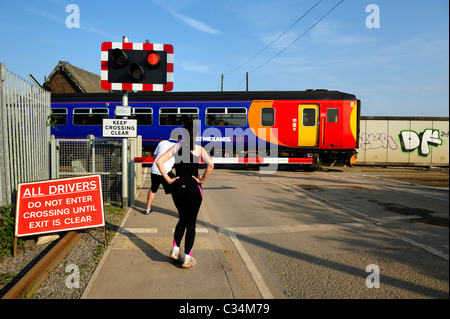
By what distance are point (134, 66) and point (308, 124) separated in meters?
10.4

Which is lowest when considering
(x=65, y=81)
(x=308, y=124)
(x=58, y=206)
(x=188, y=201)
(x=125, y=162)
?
(x=58, y=206)

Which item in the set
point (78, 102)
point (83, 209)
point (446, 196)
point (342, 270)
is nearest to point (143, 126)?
point (78, 102)

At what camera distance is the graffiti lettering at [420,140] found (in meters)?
19.9

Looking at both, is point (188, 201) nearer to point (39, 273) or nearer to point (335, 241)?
point (39, 273)

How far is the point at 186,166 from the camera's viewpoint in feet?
13.3

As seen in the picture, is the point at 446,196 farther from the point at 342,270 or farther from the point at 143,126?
the point at 143,126

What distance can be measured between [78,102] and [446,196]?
16984mm

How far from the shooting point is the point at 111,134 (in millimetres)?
6656

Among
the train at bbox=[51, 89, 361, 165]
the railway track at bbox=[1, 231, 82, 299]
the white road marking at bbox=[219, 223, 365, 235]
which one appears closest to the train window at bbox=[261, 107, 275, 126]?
the train at bbox=[51, 89, 361, 165]

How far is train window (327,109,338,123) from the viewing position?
15047 millimetres

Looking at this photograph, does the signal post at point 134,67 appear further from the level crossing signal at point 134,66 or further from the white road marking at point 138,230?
the white road marking at point 138,230

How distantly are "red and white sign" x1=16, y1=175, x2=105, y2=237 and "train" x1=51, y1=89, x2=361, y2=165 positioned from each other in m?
10.00

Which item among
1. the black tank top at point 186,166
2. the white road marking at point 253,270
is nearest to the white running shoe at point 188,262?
the white road marking at point 253,270

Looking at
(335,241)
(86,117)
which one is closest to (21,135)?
(335,241)
